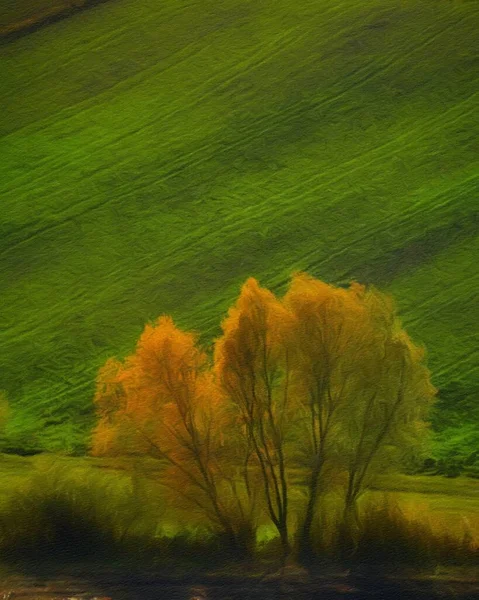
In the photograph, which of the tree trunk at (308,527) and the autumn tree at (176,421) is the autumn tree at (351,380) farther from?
the autumn tree at (176,421)

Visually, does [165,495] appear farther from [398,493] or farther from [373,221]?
[373,221]

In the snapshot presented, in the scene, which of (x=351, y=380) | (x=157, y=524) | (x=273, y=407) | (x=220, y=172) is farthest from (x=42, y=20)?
(x=157, y=524)

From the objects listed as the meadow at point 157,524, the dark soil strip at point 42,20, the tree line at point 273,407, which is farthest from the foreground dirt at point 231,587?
the dark soil strip at point 42,20

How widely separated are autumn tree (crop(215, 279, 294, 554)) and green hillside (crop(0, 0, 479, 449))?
15cm

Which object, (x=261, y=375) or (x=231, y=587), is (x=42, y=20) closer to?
(x=261, y=375)

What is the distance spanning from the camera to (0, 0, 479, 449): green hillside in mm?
4387

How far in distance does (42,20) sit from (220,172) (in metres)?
1.23

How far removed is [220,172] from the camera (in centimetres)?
459

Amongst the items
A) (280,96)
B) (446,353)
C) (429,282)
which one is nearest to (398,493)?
(446,353)

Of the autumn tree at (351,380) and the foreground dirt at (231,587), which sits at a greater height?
the autumn tree at (351,380)

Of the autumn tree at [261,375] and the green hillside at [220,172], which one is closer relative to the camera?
the autumn tree at [261,375]

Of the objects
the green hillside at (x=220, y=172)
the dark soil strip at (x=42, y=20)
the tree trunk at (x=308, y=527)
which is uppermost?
the dark soil strip at (x=42, y=20)

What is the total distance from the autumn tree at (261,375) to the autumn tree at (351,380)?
8 centimetres

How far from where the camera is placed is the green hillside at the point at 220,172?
4387mm
